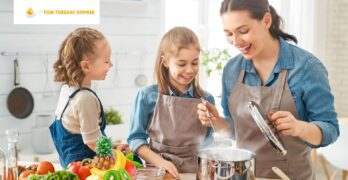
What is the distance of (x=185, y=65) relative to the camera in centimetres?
198

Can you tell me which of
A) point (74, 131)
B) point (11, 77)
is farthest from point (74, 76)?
point (11, 77)

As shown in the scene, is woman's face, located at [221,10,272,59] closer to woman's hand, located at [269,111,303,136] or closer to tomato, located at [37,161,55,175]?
woman's hand, located at [269,111,303,136]

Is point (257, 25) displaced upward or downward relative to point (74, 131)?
upward

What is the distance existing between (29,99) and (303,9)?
285 centimetres

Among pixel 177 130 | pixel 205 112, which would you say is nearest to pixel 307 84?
pixel 205 112

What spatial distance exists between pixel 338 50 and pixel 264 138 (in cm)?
360

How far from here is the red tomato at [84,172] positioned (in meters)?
1.55

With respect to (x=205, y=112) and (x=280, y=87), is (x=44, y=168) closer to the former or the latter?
(x=205, y=112)

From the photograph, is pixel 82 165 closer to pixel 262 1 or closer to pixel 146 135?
pixel 146 135

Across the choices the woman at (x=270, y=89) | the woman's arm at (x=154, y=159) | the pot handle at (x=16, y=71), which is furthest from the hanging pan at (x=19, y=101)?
the woman at (x=270, y=89)

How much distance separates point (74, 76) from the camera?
2.03 m

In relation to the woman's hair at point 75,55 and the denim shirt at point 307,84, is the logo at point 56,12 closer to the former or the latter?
the woman's hair at point 75,55

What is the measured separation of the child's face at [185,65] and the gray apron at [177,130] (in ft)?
0.30

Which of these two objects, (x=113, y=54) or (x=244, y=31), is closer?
(x=244, y=31)
